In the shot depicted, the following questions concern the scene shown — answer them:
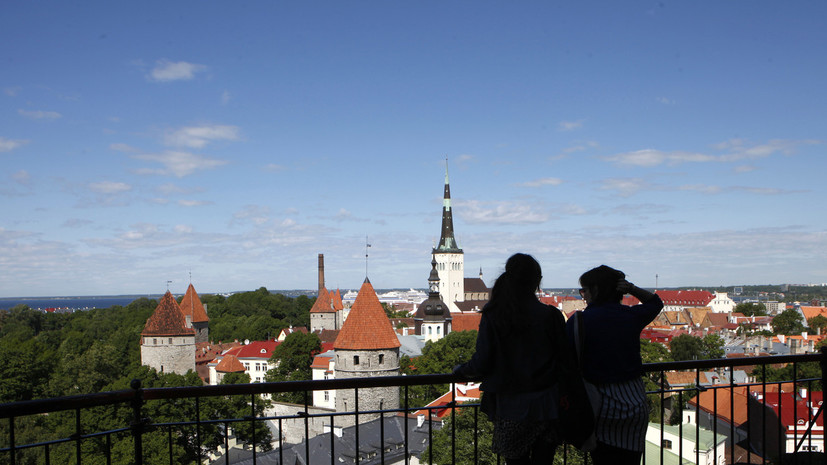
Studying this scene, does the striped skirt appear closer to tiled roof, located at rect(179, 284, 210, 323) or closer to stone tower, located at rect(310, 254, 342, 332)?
tiled roof, located at rect(179, 284, 210, 323)

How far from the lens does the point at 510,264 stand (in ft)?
9.86

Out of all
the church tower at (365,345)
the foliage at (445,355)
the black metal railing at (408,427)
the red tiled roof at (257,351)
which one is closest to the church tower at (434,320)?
the foliage at (445,355)

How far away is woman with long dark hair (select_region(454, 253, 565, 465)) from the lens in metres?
2.89

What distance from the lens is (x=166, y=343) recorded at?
4091 cm

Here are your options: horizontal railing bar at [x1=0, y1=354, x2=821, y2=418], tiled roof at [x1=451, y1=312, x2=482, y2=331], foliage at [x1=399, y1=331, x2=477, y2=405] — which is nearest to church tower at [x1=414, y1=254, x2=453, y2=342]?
tiled roof at [x1=451, y1=312, x2=482, y2=331]

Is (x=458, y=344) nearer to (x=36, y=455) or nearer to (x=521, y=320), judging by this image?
(x=36, y=455)

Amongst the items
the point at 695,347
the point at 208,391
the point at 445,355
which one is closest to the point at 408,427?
the point at 208,391

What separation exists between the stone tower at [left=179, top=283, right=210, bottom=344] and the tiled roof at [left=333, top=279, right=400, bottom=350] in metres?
31.8

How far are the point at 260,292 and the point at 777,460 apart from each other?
328 feet

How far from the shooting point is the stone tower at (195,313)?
55625mm

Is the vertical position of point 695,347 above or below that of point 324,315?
below

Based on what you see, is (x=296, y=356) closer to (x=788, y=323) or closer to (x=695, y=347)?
(x=695, y=347)

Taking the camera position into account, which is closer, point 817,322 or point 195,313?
point 195,313

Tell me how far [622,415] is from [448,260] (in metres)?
93.0
